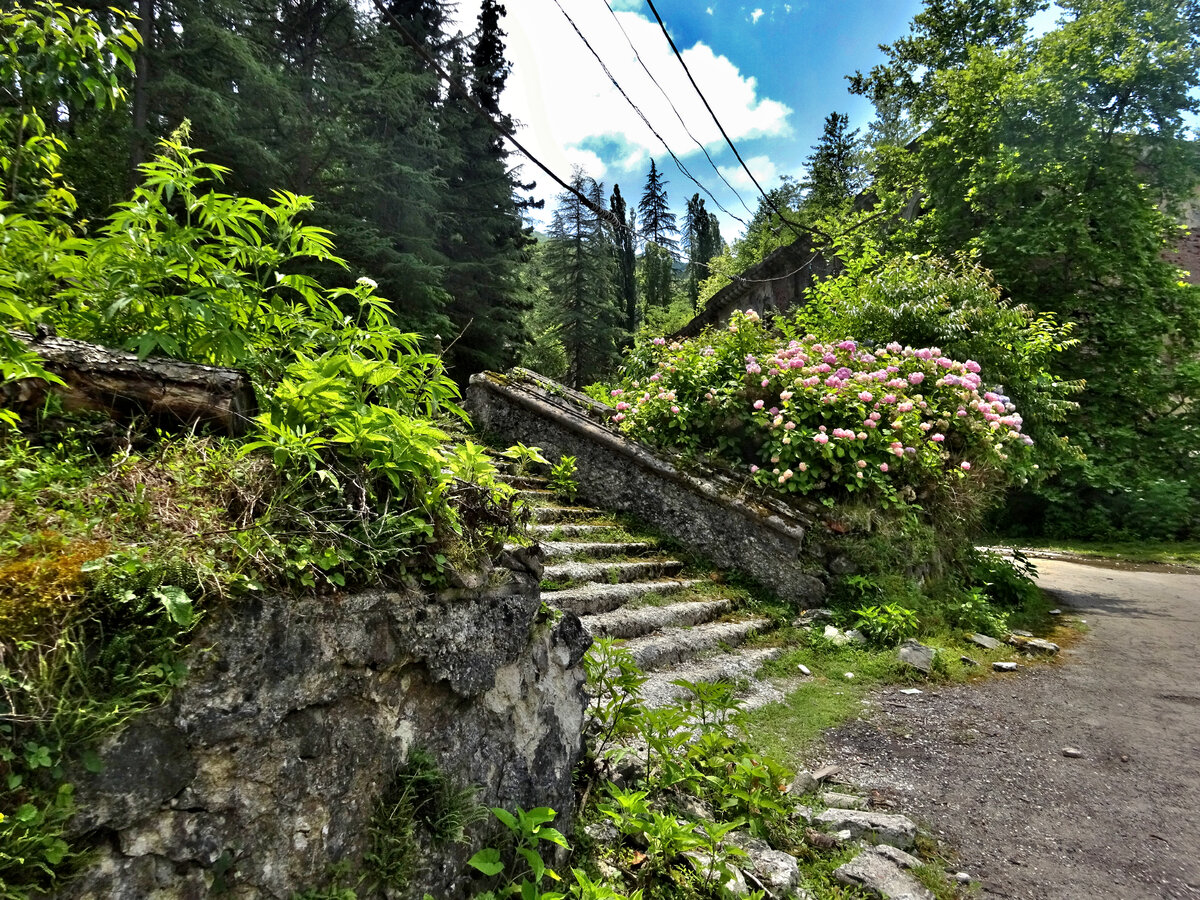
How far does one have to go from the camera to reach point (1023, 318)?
787cm

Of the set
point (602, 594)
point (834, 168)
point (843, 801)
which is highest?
point (834, 168)

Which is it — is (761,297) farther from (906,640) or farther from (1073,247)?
(906,640)

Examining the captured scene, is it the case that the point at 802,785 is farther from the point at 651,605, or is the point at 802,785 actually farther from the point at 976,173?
the point at 976,173

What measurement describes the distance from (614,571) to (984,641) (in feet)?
11.3

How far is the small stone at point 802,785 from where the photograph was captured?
2828mm

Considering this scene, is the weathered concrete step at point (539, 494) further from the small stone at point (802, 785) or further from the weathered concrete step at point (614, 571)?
the small stone at point (802, 785)

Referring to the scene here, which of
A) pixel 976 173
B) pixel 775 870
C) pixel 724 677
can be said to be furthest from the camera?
pixel 976 173

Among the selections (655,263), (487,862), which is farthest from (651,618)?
(655,263)

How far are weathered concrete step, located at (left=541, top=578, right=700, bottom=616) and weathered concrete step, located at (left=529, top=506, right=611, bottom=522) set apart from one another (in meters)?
1.15

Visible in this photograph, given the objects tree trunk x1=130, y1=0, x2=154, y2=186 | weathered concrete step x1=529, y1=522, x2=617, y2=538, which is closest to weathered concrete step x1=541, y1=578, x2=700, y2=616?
weathered concrete step x1=529, y1=522, x2=617, y2=538

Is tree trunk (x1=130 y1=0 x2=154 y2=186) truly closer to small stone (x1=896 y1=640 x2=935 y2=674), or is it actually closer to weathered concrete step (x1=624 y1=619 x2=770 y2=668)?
weathered concrete step (x1=624 y1=619 x2=770 y2=668)

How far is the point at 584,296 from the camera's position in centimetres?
3312

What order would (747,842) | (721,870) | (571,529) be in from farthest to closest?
(571,529), (747,842), (721,870)

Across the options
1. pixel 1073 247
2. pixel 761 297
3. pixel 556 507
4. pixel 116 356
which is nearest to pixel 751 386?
pixel 556 507
